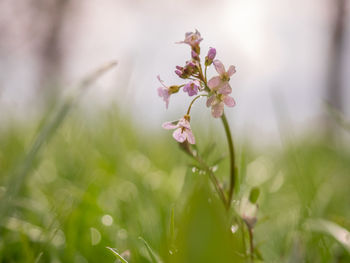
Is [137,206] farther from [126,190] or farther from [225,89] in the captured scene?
[225,89]

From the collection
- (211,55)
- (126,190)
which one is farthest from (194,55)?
(126,190)

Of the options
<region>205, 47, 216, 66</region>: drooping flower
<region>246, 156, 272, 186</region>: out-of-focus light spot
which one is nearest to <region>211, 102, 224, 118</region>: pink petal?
<region>205, 47, 216, 66</region>: drooping flower

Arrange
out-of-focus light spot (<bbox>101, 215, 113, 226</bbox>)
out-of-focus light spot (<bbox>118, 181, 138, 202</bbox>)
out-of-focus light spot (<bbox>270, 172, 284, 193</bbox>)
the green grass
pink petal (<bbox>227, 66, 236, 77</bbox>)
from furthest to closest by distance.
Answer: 1. out-of-focus light spot (<bbox>270, 172, 284, 193</bbox>)
2. out-of-focus light spot (<bbox>118, 181, 138, 202</bbox>)
3. out-of-focus light spot (<bbox>101, 215, 113, 226</bbox>)
4. pink petal (<bbox>227, 66, 236, 77</bbox>)
5. the green grass

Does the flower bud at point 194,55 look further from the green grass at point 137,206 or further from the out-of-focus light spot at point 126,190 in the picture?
the out-of-focus light spot at point 126,190

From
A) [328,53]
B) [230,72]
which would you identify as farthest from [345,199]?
[328,53]

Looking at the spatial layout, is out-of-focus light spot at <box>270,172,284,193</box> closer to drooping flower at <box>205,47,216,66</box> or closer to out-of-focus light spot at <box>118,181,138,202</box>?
out-of-focus light spot at <box>118,181,138,202</box>

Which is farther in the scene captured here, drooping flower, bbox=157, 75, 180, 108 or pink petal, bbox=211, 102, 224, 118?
drooping flower, bbox=157, 75, 180, 108

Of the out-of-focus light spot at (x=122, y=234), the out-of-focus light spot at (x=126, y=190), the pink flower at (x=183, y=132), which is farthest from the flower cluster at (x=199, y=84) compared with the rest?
the out-of-focus light spot at (x=126, y=190)
